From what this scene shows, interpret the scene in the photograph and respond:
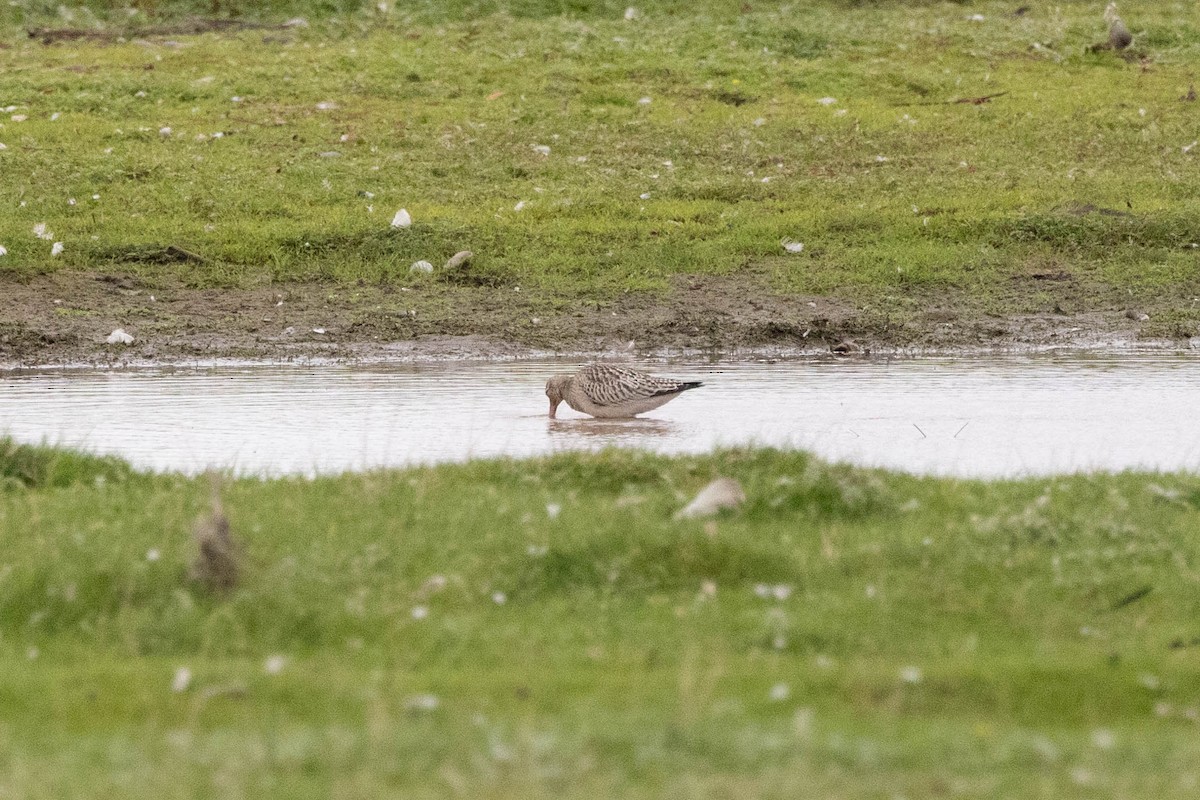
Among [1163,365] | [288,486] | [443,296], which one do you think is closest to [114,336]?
[443,296]

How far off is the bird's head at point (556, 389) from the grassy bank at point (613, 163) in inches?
135

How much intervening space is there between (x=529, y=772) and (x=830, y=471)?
390 centimetres

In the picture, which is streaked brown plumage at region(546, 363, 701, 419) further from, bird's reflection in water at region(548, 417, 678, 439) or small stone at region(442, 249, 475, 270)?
small stone at region(442, 249, 475, 270)

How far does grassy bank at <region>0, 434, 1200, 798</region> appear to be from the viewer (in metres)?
5.21

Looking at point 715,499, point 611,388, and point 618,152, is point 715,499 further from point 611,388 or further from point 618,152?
point 618,152

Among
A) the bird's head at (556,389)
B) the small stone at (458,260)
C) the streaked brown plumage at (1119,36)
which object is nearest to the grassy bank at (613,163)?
the small stone at (458,260)

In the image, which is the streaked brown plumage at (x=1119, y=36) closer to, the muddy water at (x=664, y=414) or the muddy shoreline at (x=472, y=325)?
the muddy shoreline at (x=472, y=325)

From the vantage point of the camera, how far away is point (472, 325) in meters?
16.3

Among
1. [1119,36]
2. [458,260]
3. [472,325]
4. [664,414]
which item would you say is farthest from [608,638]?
[1119,36]

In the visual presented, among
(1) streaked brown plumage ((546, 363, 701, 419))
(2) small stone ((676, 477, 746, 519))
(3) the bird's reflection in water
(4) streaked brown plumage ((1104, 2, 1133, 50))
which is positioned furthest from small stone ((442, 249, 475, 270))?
(4) streaked brown plumage ((1104, 2, 1133, 50))

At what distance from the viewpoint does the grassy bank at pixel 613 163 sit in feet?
56.9


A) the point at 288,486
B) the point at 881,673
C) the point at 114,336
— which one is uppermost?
the point at 881,673

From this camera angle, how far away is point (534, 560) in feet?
24.4

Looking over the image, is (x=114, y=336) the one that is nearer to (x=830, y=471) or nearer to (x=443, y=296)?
(x=443, y=296)
